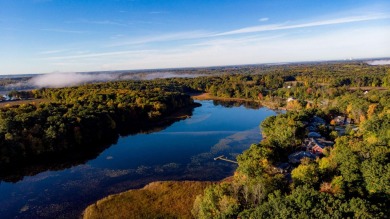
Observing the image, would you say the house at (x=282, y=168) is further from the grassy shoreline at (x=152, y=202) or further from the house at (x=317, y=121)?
the house at (x=317, y=121)

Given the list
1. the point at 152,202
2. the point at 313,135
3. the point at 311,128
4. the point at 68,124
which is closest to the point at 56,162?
the point at 68,124

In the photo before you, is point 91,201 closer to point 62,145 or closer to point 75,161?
point 75,161

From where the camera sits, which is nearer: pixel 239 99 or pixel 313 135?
pixel 313 135

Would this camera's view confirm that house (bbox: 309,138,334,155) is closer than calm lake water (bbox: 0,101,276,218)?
No

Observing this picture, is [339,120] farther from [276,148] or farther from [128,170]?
[128,170]

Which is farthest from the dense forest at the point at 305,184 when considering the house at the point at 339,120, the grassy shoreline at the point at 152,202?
the house at the point at 339,120

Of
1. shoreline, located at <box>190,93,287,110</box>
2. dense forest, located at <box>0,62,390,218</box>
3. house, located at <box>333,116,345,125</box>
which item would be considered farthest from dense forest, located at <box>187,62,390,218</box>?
shoreline, located at <box>190,93,287,110</box>

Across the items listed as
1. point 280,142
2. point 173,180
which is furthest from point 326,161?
point 173,180

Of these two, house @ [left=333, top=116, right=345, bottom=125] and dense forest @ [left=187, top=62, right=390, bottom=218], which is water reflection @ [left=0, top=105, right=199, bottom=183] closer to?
dense forest @ [left=187, top=62, right=390, bottom=218]
